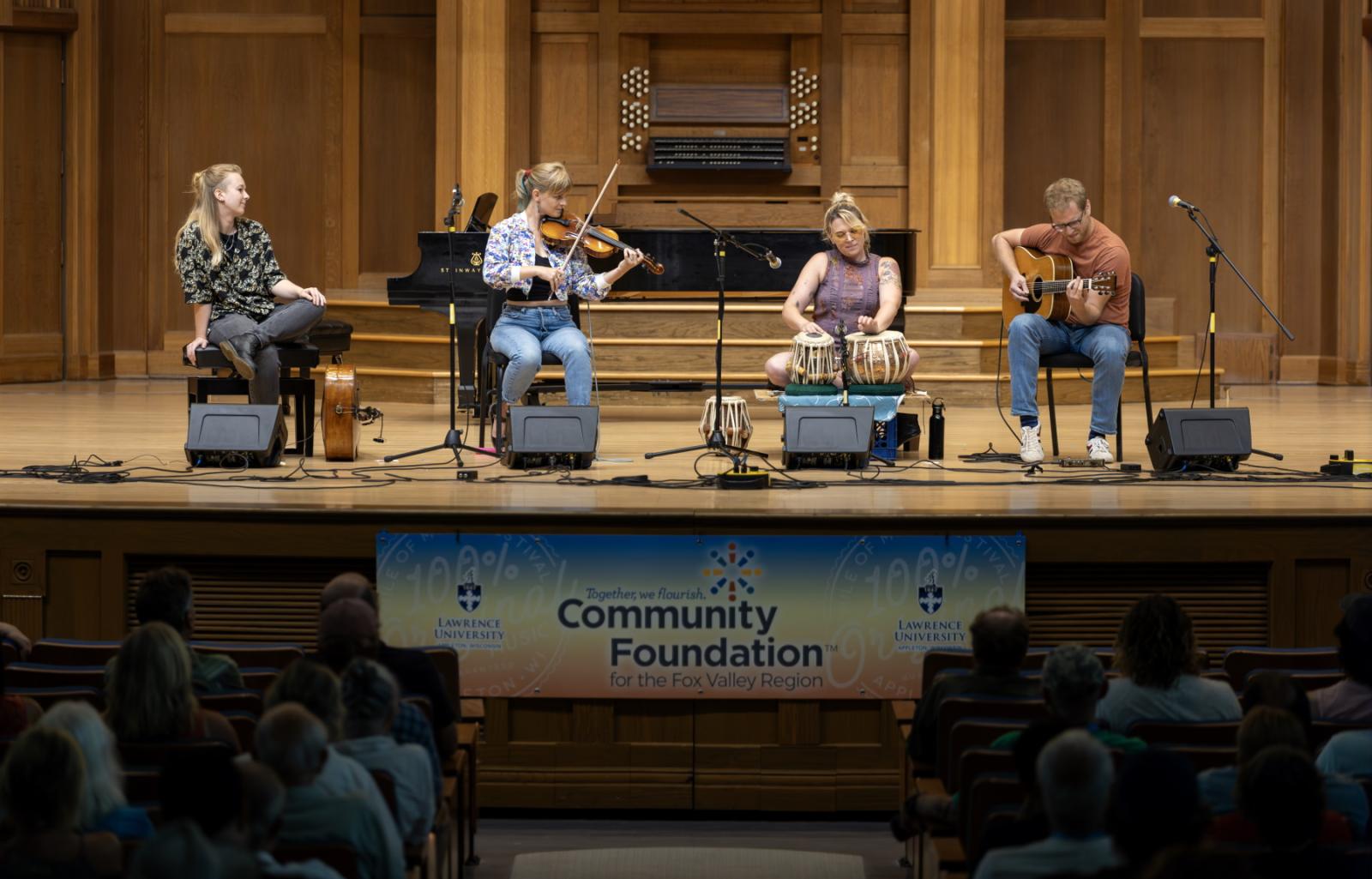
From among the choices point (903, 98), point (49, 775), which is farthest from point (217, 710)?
point (903, 98)

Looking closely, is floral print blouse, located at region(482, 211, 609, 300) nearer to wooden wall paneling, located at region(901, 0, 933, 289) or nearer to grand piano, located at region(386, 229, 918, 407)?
grand piano, located at region(386, 229, 918, 407)

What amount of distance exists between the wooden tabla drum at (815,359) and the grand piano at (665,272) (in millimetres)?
1580

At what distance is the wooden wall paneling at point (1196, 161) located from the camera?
1168cm

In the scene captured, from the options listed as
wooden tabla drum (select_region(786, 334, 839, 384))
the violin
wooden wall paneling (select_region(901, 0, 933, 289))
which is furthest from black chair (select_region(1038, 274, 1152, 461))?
wooden wall paneling (select_region(901, 0, 933, 289))

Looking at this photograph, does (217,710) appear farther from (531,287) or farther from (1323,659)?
(531,287)

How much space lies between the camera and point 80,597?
547cm

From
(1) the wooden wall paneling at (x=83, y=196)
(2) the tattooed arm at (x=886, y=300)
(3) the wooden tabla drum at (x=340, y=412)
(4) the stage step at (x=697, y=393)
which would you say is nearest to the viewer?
(3) the wooden tabla drum at (x=340, y=412)

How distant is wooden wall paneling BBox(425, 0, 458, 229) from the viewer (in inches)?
432

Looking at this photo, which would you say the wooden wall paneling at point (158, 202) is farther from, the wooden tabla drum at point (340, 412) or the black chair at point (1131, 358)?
the black chair at point (1131, 358)

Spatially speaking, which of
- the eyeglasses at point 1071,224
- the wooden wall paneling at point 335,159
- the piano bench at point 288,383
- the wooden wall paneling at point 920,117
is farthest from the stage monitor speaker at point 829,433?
the wooden wall paneling at point 335,159

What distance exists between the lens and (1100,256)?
273 inches

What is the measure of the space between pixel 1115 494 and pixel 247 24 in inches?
318

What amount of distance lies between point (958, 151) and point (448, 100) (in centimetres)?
326

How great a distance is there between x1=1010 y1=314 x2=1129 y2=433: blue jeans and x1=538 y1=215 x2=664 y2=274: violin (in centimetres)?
149
